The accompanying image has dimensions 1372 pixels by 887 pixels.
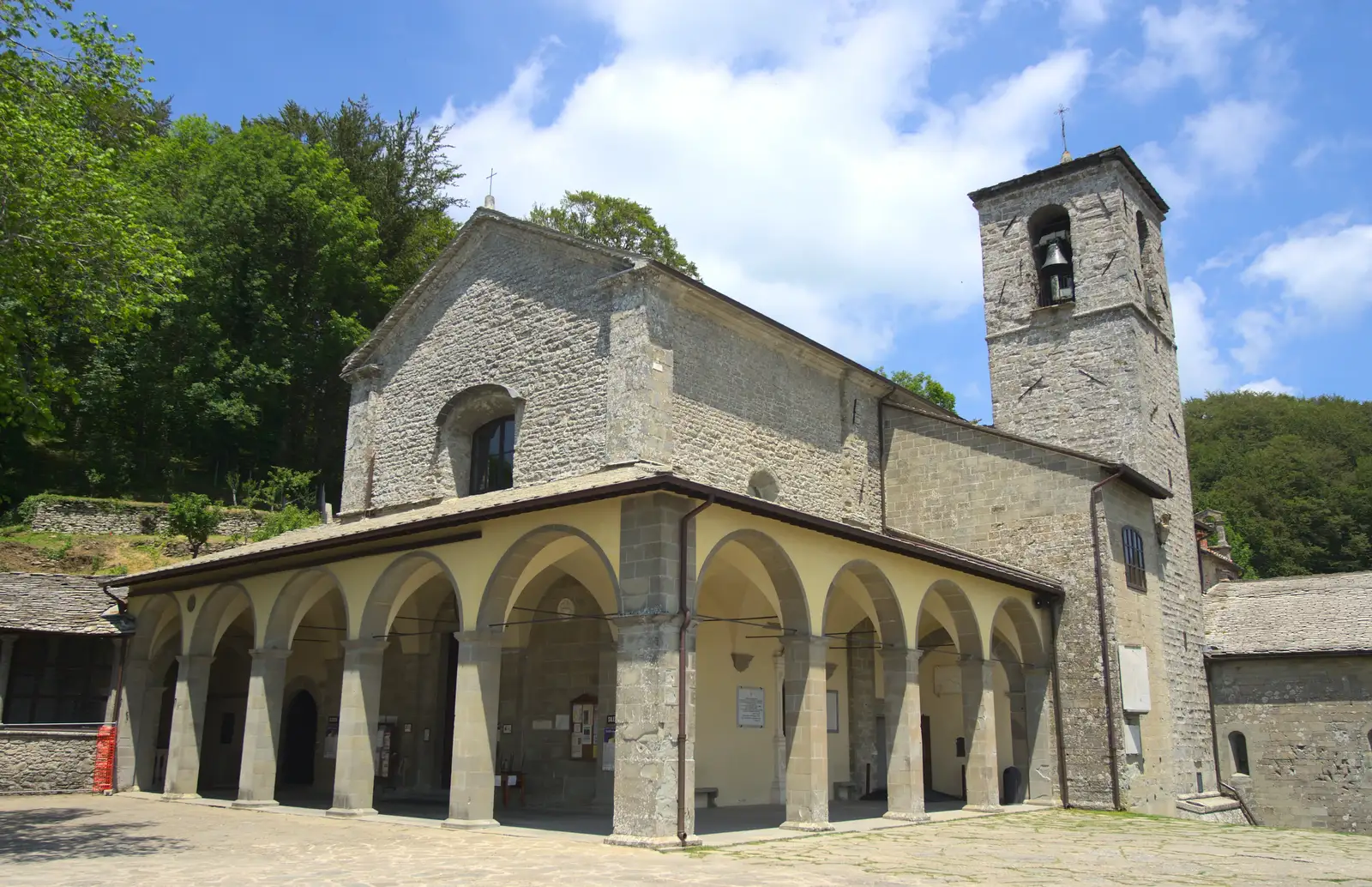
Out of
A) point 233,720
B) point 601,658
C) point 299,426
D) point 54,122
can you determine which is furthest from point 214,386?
point 601,658

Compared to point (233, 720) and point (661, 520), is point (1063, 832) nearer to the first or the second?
point (661, 520)

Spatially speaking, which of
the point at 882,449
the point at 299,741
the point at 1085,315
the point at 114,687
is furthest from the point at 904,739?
the point at 114,687

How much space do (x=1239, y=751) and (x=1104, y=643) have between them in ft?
23.2

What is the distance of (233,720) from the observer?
19.2 m

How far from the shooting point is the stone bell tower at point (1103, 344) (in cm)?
1925

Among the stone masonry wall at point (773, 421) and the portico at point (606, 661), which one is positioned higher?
the stone masonry wall at point (773, 421)

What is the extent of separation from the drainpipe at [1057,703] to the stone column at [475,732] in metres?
9.09

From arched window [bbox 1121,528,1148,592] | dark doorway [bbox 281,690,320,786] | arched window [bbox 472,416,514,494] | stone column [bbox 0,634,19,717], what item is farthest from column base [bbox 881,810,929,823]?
stone column [bbox 0,634,19,717]

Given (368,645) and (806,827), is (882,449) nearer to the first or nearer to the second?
(806,827)

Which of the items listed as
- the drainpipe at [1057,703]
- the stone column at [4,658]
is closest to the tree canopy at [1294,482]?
the drainpipe at [1057,703]

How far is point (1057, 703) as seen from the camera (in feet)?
52.4

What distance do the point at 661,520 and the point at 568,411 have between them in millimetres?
5141

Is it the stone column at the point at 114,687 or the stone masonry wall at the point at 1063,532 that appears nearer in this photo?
the stone masonry wall at the point at 1063,532

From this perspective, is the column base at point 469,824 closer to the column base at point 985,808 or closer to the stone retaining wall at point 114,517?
the column base at point 985,808
